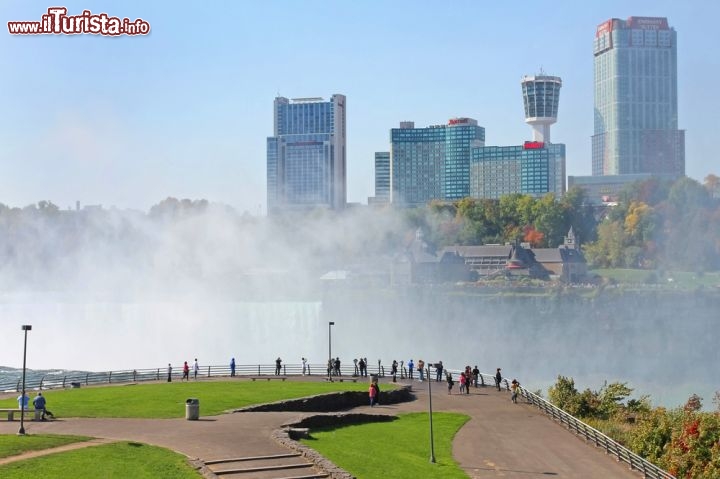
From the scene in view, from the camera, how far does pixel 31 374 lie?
58.1 metres

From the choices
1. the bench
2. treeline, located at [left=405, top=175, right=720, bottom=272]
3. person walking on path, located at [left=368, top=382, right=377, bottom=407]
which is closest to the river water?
treeline, located at [left=405, top=175, right=720, bottom=272]

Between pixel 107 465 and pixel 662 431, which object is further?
pixel 662 431

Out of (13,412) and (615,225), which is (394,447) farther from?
(615,225)

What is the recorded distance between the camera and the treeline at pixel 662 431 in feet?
98.6

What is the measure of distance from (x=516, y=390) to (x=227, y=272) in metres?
113

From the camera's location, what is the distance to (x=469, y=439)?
33.6 meters

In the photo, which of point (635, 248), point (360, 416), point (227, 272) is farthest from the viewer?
point (635, 248)

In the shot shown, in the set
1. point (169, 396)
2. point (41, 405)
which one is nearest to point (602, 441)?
point (169, 396)

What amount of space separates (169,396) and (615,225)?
154 m

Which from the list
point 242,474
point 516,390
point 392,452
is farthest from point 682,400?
point 242,474

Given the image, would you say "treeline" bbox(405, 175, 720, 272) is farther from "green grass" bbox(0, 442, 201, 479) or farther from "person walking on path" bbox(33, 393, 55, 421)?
"green grass" bbox(0, 442, 201, 479)

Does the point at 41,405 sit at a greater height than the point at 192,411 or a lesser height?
greater

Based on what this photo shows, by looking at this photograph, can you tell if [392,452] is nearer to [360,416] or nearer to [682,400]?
[360,416]

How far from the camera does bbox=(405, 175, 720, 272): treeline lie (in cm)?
17412
